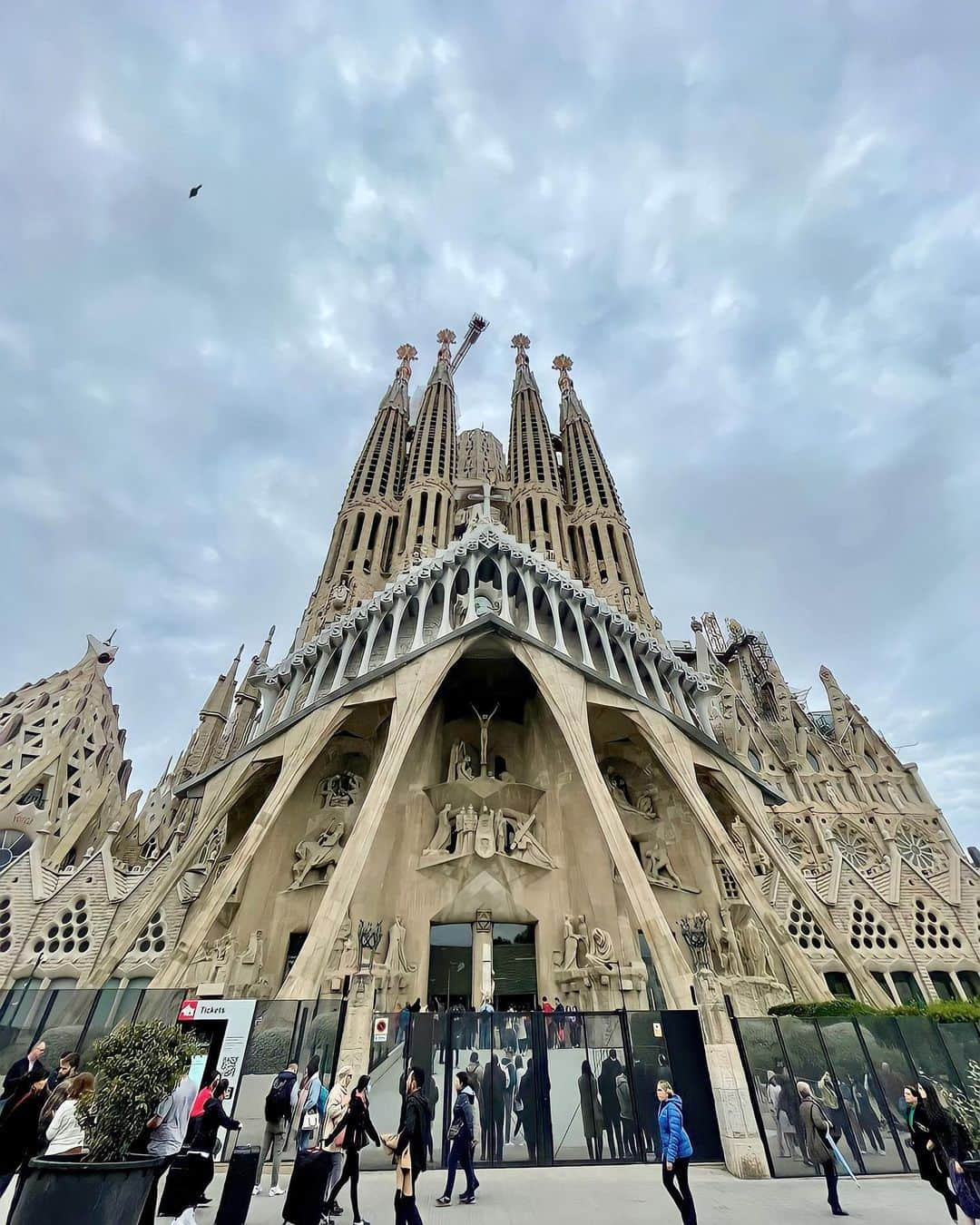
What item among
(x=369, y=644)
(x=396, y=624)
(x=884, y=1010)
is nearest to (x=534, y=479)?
(x=396, y=624)

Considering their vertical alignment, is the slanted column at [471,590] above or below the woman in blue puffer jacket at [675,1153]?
above

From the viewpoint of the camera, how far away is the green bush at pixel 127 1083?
431 centimetres

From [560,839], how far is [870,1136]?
13.1 m

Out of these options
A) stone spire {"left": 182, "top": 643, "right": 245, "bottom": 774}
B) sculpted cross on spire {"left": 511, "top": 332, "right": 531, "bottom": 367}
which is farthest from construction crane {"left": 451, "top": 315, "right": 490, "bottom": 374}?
stone spire {"left": 182, "top": 643, "right": 245, "bottom": 774}

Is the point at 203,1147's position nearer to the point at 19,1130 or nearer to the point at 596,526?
the point at 19,1130

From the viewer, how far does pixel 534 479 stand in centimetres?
4247

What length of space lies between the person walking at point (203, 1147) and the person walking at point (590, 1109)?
4.88 meters

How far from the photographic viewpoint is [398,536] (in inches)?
1447

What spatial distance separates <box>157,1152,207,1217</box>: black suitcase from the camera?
4.84 metres

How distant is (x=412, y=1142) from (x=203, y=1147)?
1974 millimetres

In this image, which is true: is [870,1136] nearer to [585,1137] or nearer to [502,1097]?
[585,1137]

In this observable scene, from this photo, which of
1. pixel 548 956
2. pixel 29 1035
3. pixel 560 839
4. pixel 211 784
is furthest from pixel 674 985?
pixel 211 784

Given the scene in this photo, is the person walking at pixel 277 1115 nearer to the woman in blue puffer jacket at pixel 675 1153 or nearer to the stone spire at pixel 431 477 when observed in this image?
the woman in blue puffer jacket at pixel 675 1153

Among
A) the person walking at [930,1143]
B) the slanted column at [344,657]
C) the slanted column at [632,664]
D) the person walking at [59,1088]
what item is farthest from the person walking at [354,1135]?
the slanted column at [632,664]
